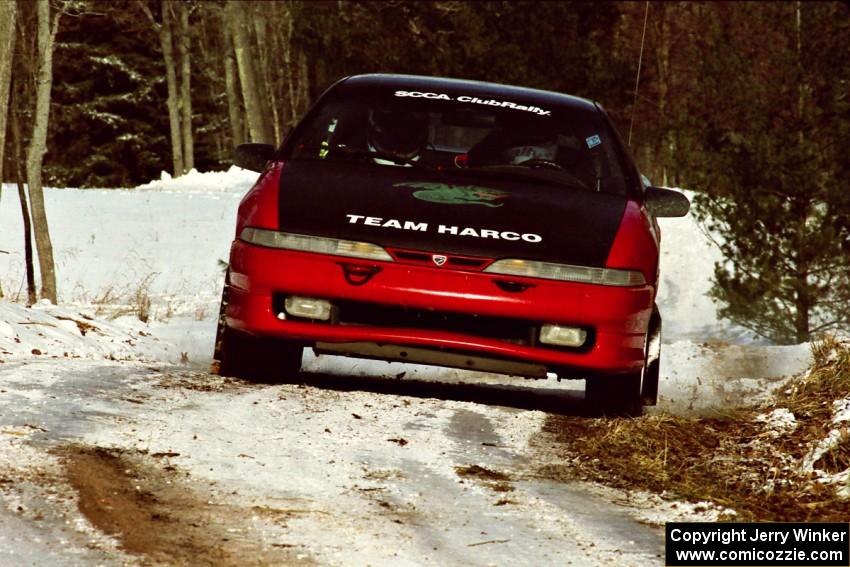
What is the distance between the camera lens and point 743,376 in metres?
11.2

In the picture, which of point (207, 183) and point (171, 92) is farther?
point (171, 92)

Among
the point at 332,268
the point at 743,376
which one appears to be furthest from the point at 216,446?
the point at 743,376

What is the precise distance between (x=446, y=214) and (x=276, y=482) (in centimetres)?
198

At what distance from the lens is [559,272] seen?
5.73 meters

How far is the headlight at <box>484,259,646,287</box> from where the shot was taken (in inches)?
224

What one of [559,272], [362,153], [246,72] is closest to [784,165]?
[362,153]

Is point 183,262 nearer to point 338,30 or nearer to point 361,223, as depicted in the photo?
point 338,30

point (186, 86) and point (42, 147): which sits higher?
point (186, 86)

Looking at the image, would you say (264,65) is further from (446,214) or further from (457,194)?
(446,214)

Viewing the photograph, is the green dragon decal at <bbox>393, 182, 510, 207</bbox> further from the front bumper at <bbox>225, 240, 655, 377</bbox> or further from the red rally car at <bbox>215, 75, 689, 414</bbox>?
the front bumper at <bbox>225, 240, 655, 377</bbox>

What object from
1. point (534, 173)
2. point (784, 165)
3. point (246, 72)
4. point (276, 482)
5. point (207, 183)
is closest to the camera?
point (276, 482)

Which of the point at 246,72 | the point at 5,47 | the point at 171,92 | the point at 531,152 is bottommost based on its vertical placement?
the point at 531,152

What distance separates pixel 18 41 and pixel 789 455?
15.0 meters

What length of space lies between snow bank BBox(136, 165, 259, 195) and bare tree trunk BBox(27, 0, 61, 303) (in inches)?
474
